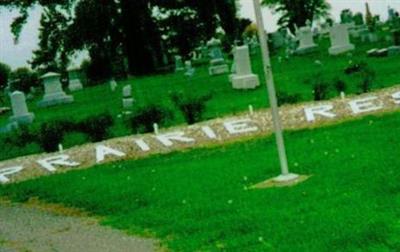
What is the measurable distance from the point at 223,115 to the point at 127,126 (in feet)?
8.17

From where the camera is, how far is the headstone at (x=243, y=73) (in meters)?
25.6

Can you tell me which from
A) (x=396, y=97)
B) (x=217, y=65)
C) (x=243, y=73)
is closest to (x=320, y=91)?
(x=396, y=97)

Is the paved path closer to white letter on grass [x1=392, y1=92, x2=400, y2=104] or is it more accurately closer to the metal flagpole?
the metal flagpole

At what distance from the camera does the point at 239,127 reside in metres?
17.0

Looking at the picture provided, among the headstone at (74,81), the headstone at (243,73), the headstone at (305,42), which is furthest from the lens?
the headstone at (74,81)

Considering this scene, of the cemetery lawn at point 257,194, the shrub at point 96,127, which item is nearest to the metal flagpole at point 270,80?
the cemetery lawn at point 257,194

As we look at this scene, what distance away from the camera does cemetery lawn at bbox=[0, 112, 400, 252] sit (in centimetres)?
686

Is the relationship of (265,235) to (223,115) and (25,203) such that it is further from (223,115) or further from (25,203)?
(223,115)

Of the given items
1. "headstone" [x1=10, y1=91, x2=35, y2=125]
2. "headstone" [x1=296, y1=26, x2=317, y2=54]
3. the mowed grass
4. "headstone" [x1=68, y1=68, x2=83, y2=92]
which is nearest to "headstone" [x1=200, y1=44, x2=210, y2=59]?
"headstone" [x1=68, y1=68, x2=83, y2=92]

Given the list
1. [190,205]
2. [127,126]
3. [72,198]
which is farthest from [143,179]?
[127,126]

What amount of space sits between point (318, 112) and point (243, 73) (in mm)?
9580

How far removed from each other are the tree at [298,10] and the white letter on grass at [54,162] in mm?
53225

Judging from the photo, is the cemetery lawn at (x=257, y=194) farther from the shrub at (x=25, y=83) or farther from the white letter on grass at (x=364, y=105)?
the shrub at (x=25, y=83)

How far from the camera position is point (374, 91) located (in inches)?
745
